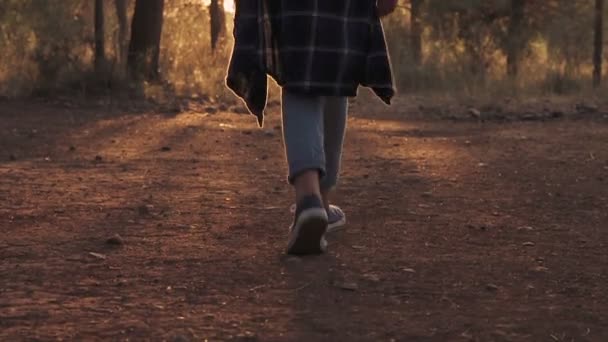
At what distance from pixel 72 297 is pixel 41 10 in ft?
44.2

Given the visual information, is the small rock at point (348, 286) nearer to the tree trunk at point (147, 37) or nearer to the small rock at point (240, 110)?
the small rock at point (240, 110)

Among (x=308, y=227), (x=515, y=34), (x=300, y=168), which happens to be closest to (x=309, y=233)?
(x=308, y=227)

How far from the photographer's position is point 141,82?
13.6 m

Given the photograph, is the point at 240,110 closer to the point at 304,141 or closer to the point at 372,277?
the point at 304,141

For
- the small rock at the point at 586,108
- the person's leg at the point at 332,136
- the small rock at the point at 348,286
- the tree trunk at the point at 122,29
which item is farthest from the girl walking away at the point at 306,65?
the tree trunk at the point at 122,29

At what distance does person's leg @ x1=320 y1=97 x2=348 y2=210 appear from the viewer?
428 centimetres

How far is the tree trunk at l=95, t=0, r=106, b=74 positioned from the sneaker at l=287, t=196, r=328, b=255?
9.72m

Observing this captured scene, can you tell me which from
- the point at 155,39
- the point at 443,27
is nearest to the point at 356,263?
the point at 155,39

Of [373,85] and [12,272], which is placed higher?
[373,85]

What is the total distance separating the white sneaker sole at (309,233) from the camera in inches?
153

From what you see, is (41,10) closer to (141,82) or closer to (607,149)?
(141,82)

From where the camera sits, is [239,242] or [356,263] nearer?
[356,263]

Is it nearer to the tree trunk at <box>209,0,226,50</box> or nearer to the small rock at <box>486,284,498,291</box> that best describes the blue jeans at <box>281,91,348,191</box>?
the small rock at <box>486,284,498,291</box>

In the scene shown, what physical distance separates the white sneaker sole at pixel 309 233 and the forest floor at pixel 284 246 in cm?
6
